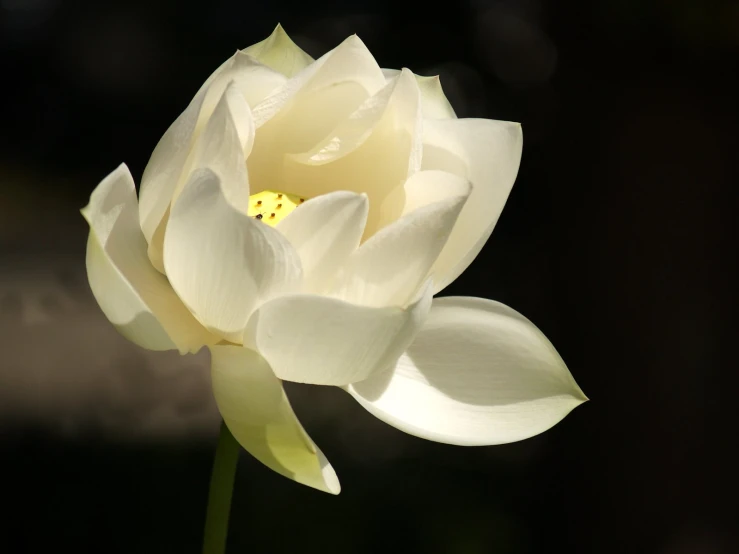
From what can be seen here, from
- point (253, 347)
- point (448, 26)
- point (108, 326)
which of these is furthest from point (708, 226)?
point (253, 347)

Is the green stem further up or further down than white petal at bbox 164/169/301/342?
further down

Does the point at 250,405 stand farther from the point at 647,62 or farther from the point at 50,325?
the point at 647,62

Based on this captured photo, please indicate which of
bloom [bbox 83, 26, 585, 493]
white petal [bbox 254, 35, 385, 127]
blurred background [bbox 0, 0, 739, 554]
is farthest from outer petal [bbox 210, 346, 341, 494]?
blurred background [bbox 0, 0, 739, 554]

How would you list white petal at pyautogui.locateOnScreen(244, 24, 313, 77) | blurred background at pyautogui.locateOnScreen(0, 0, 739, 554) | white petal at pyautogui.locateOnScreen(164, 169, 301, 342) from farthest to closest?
1. blurred background at pyautogui.locateOnScreen(0, 0, 739, 554)
2. white petal at pyautogui.locateOnScreen(244, 24, 313, 77)
3. white petal at pyautogui.locateOnScreen(164, 169, 301, 342)

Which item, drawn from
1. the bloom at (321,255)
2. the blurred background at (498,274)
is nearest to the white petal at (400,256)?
the bloom at (321,255)

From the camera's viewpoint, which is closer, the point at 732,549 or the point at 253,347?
the point at 253,347

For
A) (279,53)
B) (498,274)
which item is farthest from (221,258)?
(498,274)

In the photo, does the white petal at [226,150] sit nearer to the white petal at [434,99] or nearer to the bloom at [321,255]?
the bloom at [321,255]

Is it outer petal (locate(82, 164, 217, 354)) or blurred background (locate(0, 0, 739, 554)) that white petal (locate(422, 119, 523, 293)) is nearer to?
outer petal (locate(82, 164, 217, 354))
